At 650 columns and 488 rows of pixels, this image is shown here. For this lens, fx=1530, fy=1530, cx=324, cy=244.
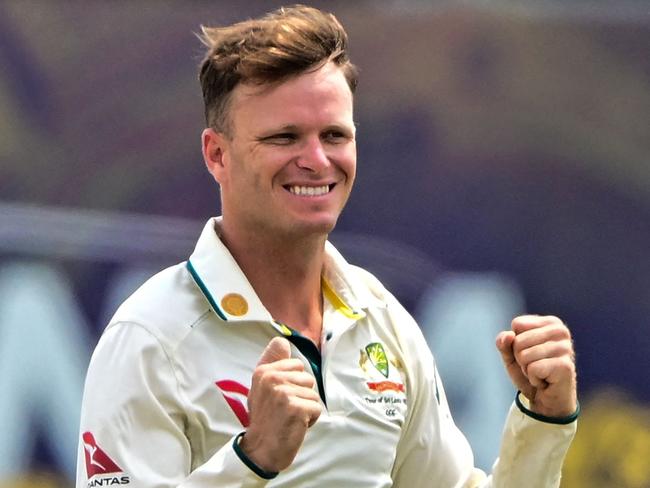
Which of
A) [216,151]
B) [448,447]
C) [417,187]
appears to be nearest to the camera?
[216,151]

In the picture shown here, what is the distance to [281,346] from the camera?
259cm

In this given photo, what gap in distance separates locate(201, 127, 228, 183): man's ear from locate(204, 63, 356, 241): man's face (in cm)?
4

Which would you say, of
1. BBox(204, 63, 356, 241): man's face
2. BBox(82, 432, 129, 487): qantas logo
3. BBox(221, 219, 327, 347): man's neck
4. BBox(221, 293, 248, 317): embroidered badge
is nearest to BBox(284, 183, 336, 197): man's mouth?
BBox(204, 63, 356, 241): man's face

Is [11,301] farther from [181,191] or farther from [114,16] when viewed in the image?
[114,16]

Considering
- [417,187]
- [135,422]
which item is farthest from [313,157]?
[417,187]


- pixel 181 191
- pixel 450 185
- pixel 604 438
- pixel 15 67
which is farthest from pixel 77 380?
pixel 604 438

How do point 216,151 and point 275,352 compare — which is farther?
point 216,151

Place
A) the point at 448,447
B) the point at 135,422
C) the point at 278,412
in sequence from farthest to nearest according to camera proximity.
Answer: the point at 448,447 → the point at 135,422 → the point at 278,412

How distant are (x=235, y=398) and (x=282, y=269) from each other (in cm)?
30

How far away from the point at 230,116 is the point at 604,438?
2561mm

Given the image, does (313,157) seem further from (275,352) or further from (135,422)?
(135,422)

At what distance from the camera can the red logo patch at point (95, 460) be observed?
2674mm

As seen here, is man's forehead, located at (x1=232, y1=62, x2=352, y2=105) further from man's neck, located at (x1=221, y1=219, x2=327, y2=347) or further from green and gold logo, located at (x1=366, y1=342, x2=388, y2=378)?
green and gold logo, located at (x1=366, y1=342, x2=388, y2=378)

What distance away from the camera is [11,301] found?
15.6 ft
